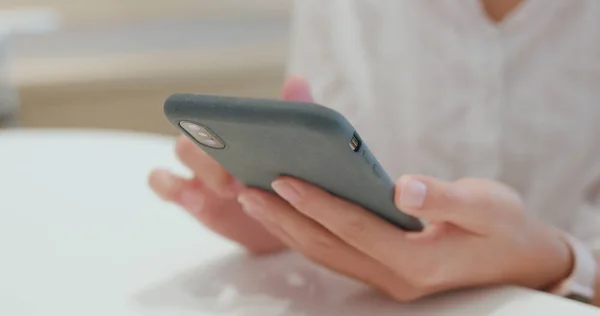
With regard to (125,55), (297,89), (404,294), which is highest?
(125,55)

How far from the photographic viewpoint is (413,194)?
36 centimetres

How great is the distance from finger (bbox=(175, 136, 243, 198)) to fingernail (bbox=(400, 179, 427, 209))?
138mm

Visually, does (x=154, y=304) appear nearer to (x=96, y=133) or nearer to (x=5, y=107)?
(x=96, y=133)

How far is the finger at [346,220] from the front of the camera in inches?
15.0

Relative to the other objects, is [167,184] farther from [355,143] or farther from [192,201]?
[355,143]

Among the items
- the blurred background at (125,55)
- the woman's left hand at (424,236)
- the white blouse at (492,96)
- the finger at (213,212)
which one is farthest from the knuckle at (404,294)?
the blurred background at (125,55)

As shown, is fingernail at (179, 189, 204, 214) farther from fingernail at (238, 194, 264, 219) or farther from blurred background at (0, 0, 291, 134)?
blurred background at (0, 0, 291, 134)

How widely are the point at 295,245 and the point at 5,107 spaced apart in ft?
2.68

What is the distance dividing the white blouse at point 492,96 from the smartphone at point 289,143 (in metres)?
0.22

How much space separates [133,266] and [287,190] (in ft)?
0.41

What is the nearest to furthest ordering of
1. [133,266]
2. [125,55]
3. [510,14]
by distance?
[133,266]
[510,14]
[125,55]

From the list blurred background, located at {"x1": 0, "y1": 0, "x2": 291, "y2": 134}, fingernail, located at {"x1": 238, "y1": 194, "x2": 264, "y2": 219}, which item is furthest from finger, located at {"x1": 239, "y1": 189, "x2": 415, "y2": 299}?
blurred background, located at {"x1": 0, "y1": 0, "x2": 291, "y2": 134}

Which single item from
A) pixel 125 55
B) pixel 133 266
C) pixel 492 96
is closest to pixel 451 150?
pixel 492 96

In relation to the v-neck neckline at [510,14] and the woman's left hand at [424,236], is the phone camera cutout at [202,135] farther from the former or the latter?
the v-neck neckline at [510,14]
